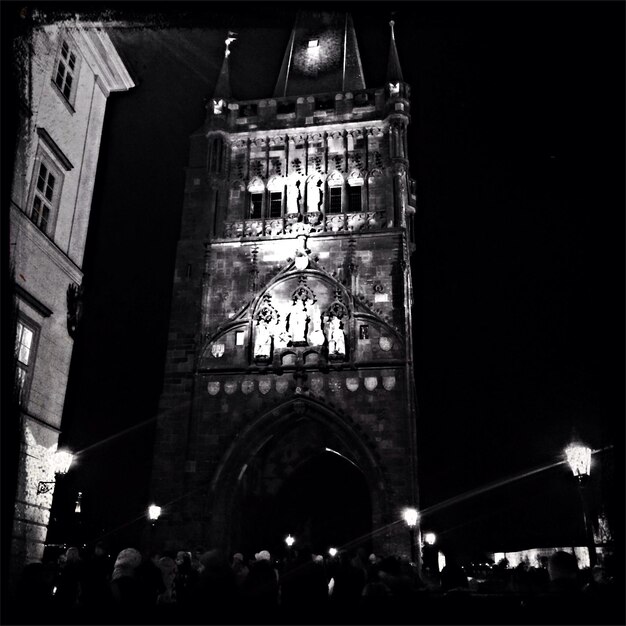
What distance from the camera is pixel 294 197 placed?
2480 cm

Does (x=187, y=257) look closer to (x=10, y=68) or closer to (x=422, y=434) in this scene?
(x=422, y=434)

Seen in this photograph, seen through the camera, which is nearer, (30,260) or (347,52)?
(30,260)

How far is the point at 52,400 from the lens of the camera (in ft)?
31.6

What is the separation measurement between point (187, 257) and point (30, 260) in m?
15.5

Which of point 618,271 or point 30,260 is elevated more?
point 30,260

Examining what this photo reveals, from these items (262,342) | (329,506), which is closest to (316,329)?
(262,342)

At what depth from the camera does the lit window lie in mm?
10141

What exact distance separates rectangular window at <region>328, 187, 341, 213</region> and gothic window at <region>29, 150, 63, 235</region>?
1473 centimetres

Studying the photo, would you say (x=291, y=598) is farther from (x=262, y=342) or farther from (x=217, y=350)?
(x=217, y=350)

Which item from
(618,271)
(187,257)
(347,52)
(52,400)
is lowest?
(618,271)

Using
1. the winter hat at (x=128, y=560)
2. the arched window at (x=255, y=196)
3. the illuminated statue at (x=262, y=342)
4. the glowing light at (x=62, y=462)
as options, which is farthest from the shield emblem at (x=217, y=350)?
the winter hat at (x=128, y=560)

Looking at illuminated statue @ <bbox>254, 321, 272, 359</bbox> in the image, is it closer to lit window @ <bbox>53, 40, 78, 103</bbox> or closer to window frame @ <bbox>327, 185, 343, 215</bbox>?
window frame @ <bbox>327, 185, 343, 215</bbox>

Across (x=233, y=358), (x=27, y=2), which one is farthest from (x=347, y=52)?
(x=27, y=2)

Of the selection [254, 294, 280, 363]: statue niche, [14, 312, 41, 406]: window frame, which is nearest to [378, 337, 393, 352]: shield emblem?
[254, 294, 280, 363]: statue niche
